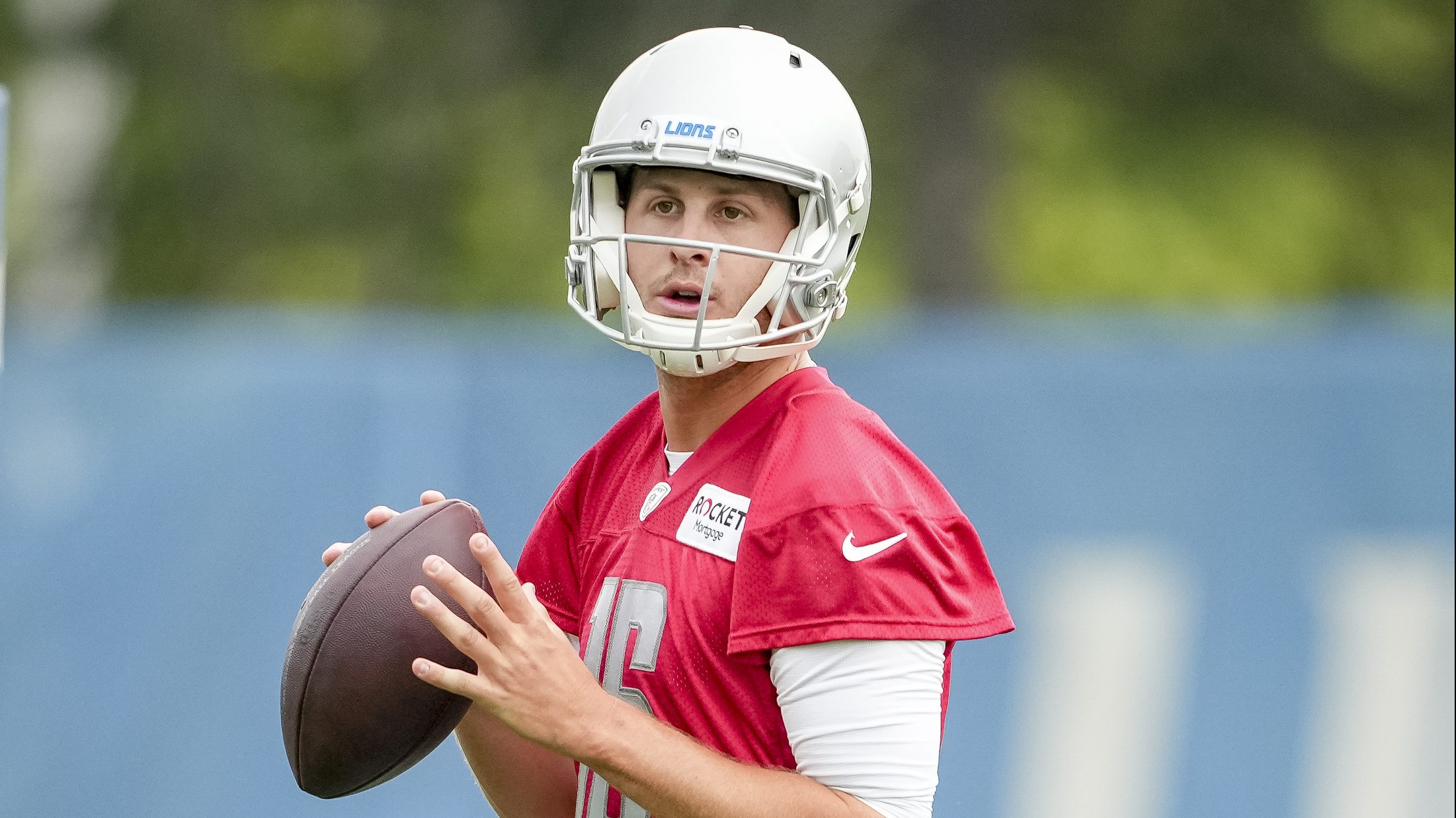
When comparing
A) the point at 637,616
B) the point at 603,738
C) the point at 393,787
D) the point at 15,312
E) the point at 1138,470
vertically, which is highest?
the point at 15,312

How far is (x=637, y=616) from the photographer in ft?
7.30

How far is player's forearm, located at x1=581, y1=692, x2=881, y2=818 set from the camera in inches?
79.4

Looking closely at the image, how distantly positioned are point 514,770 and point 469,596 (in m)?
0.73

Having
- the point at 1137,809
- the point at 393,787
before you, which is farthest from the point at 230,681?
the point at 1137,809

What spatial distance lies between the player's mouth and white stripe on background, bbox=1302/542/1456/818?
3135mm

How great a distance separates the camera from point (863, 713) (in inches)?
81.4

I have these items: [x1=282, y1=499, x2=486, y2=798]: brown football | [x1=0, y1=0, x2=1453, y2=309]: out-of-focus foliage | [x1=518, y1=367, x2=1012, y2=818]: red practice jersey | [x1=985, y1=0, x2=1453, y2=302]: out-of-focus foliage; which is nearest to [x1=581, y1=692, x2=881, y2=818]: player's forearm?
[x1=518, y1=367, x2=1012, y2=818]: red practice jersey

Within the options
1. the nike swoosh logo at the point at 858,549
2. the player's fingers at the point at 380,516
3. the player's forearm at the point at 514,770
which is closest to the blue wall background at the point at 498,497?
the player's forearm at the point at 514,770

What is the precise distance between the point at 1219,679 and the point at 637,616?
10.00 ft

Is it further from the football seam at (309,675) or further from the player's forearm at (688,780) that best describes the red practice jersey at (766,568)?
the football seam at (309,675)

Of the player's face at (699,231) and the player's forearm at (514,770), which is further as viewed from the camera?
the player's forearm at (514,770)

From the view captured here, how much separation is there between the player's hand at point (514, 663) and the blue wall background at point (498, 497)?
2869 mm

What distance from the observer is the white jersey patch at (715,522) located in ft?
7.17

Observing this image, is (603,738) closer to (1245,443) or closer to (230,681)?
(230,681)
